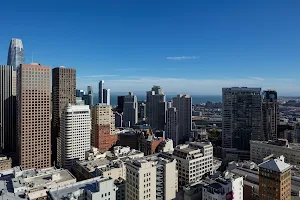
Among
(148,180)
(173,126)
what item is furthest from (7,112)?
(148,180)

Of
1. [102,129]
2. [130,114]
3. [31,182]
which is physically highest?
[130,114]

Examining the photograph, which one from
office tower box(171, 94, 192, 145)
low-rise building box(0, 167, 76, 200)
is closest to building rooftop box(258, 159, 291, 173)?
low-rise building box(0, 167, 76, 200)

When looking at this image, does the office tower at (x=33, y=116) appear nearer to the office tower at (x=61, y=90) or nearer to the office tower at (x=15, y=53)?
the office tower at (x=61, y=90)

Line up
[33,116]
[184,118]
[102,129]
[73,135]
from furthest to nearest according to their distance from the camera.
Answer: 1. [184,118]
2. [102,129]
3. [73,135]
4. [33,116]

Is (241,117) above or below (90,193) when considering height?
above

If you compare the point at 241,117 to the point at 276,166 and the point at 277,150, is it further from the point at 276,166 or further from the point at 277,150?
the point at 276,166

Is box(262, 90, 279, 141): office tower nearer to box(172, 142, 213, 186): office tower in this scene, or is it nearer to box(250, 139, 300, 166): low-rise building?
Answer: box(250, 139, 300, 166): low-rise building

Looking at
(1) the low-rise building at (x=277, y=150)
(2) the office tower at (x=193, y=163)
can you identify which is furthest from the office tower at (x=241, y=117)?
(2) the office tower at (x=193, y=163)
